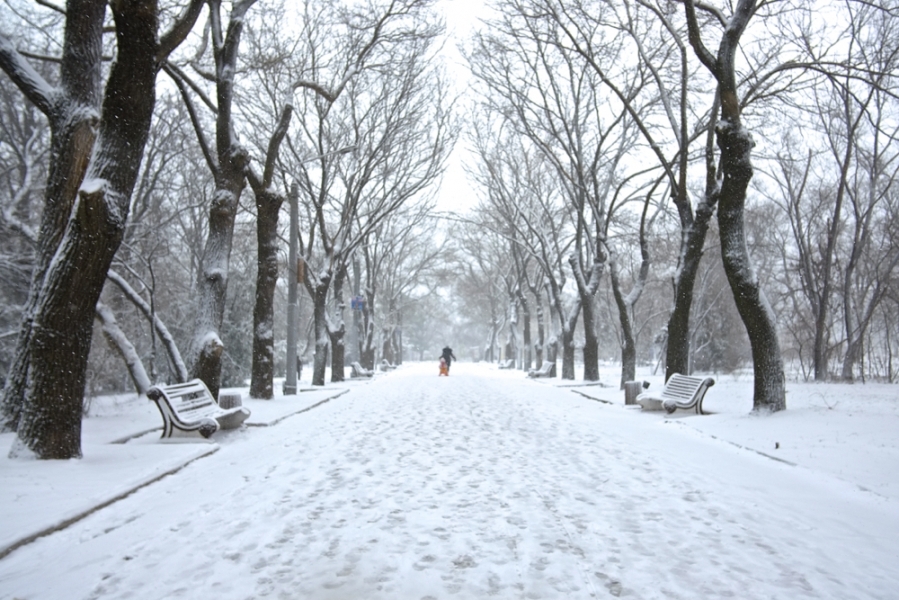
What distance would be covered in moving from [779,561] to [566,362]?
23314mm

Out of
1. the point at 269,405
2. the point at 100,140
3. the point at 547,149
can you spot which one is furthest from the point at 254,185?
the point at 547,149

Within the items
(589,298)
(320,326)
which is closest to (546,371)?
(589,298)

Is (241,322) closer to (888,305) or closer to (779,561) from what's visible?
(779,561)

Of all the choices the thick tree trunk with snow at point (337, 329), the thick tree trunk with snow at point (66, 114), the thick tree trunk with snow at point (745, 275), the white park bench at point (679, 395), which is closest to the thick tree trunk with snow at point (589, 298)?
the white park bench at point (679, 395)

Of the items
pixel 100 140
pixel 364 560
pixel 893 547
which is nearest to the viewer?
pixel 364 560

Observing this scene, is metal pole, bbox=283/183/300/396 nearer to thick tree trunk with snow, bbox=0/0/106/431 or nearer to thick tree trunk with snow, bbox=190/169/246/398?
thick tree trunk with snow, bbox=190/169/246/398

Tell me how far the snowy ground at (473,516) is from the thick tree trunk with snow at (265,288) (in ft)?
19.9

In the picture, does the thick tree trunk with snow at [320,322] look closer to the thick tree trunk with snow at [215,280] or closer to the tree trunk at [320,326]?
the tree trunk at [320,326]

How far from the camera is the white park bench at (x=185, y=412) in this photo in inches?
367

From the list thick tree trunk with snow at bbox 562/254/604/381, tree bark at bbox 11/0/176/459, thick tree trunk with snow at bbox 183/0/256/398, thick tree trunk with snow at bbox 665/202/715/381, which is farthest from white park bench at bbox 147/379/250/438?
thick tree trunk with snow at bbox 562/254/604/381

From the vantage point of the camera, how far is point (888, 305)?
100.0ft

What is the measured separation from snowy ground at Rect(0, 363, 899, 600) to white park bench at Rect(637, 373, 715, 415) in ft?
7.42

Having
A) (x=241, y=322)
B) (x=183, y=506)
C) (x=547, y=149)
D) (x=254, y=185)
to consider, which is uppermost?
(x=547, y=149)

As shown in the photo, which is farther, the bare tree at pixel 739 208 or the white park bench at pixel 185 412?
the bare tree at pixel 739 208
